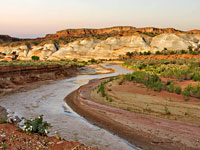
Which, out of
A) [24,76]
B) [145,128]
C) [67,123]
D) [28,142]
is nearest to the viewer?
[28,142]

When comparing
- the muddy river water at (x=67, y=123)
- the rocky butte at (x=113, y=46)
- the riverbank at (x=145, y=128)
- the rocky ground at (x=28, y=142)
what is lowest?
the muddy river water at (x=67, y=123)

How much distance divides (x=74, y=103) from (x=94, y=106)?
198 centimetres

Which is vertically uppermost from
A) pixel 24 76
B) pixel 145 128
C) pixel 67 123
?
pixel 24 76

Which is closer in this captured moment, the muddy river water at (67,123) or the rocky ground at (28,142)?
the rocky ground at (28,142)

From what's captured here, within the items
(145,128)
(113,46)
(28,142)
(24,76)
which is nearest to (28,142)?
(28,142)

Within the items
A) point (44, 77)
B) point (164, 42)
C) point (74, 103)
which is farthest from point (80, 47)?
point (74, 103)

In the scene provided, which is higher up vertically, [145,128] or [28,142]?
[28,142]

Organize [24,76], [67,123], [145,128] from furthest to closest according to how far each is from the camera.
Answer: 1. [24,76]
2. [67,123]
3. [145,128]

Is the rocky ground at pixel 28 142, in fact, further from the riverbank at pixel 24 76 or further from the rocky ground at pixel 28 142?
the riverbank at pixel 24 76

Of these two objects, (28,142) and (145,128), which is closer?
(28,142)

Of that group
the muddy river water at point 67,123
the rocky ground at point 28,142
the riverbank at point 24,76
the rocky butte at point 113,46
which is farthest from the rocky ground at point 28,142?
the rocky butte at point 113,46

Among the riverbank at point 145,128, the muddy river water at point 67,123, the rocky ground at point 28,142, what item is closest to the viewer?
the rocky ground at point 28,142

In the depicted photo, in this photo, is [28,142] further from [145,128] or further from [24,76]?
[24,76]

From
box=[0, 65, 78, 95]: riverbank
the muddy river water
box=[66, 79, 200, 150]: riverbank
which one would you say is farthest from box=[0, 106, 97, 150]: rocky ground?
box=[0, 65, 78, 95]: riverbank
